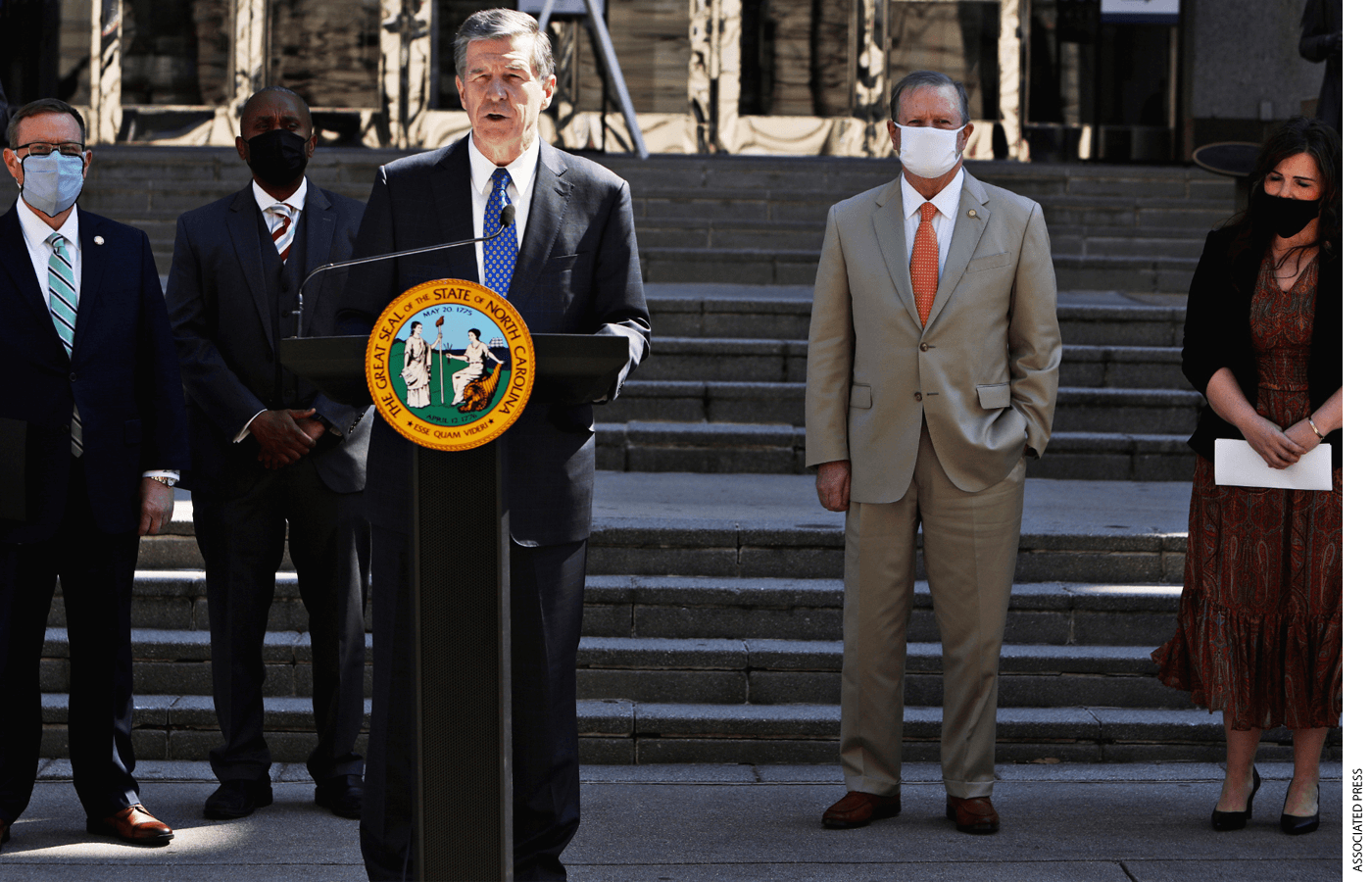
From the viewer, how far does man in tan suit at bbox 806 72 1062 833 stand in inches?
166

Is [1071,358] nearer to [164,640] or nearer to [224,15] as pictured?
[164,640]

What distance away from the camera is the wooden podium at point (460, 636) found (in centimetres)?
272

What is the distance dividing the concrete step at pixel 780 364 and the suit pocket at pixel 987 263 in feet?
11.5

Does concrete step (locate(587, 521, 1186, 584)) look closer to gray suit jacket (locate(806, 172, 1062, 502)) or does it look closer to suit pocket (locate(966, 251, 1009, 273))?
gray suit jacket (locate(806, 172, 1062, 502))

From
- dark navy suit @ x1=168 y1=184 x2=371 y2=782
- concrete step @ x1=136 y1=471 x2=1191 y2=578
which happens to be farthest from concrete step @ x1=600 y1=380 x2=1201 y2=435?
dark navy suit @ x1=168 y1=184 x2=371 y2=782

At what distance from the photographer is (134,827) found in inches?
159

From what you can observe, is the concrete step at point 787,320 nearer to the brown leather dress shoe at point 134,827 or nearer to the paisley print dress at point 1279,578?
the paisley print dress at point 1279,578

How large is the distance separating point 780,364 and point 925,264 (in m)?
3.47

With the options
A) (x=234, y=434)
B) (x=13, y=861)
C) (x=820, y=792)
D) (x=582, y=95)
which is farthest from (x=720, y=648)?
(x=582, y=95)

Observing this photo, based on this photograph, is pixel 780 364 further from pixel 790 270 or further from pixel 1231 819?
pixel 1231 819

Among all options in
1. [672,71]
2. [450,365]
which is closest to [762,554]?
[450,365]

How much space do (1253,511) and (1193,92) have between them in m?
10.3

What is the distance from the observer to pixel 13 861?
3908 mm

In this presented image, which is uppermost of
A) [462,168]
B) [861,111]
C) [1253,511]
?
[861,111]
